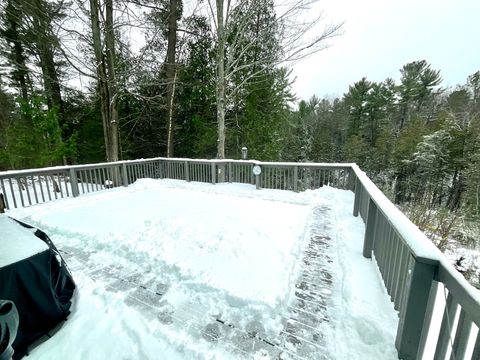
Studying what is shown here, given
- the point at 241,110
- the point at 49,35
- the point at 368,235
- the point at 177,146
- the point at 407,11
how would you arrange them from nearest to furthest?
the point at 368,235
the point at 49,35
the point at 407,11
the point at 241,110
the point at 177,146

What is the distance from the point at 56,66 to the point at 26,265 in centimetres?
1241

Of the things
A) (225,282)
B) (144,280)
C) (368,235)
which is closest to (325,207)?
(368,235)

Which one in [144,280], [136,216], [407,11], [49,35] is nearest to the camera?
[144,280]

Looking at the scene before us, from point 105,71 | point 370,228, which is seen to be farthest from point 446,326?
point 105,71

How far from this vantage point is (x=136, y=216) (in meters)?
4.63

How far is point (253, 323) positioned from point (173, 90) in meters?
10.2

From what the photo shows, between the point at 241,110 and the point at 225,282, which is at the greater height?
the point at 241,110

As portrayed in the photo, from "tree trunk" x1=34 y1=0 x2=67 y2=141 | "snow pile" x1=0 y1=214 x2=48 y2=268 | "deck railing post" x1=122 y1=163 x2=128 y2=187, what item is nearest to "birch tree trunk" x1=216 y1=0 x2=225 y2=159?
"deck railing post" x1=122 y1=163 x2=128 y2=187

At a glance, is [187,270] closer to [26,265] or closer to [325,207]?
[26,265]

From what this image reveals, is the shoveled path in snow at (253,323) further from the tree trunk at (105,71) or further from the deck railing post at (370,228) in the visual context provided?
the tree trunk at (105,71)

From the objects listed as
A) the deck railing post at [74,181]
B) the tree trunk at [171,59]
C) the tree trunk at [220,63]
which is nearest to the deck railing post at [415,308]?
the deck railing post at [74,181]

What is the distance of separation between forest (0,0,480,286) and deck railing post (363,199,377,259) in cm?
506

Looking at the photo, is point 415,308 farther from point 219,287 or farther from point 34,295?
point 34,295

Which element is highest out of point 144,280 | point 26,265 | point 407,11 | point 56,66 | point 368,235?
point 407,11
